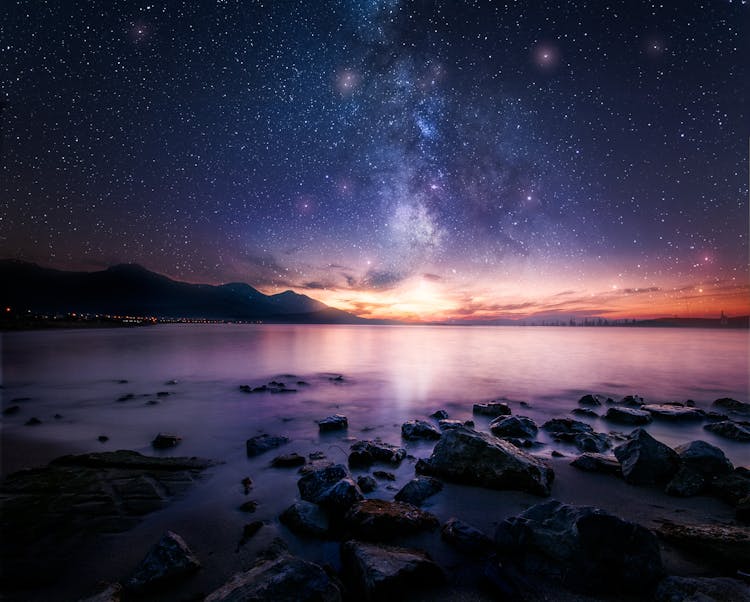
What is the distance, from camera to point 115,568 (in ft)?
11.7

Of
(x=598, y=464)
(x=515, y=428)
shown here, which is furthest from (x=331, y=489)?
(x=515, y=428)

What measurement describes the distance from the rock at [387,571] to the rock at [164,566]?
1594 mm

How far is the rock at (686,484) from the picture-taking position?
508 centimetres

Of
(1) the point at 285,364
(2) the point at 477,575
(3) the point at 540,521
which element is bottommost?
(1) the point at 285,364

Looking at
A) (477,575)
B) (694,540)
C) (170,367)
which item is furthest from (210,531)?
(170,367)

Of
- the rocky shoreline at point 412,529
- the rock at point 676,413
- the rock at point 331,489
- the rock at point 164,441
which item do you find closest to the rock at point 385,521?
the rocky shoreline at point 412,529

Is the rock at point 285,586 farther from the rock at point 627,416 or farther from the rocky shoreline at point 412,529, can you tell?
the rock at point 627,416

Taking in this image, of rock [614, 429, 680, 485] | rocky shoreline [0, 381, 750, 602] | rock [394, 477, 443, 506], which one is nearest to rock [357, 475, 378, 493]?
rocky shoreline [0, 381, 750, 602]

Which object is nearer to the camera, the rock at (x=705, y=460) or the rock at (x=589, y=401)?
the rock at (x=705, y=460)

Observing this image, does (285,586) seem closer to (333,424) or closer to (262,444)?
(262,444)

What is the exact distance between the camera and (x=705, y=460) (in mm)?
5508

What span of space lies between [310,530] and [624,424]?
370 inches

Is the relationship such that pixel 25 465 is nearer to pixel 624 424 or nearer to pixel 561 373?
pixel 624 424

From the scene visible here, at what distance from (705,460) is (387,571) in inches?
230
